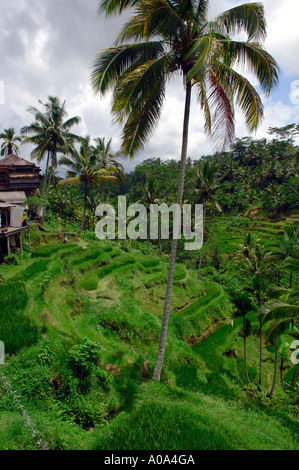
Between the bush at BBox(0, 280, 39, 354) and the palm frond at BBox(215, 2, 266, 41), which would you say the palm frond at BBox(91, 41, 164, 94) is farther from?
the bush at BBox(0, 280, 39, 354)

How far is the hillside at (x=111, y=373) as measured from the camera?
4879 mm

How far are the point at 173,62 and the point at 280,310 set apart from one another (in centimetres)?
713

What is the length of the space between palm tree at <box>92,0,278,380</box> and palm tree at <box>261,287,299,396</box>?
4.57 m

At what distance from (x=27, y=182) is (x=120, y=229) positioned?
34.2 ft

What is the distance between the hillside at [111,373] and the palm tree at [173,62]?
5733 mm

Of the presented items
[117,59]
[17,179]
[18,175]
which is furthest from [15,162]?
[117,59]

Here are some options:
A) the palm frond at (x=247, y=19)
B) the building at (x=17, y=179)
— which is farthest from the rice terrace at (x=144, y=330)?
the building at (x=17, y=179)

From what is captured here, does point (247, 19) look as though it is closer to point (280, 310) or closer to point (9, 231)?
point (280, 310)

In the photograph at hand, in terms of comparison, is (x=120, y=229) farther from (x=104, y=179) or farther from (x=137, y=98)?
(x=137, y=98)

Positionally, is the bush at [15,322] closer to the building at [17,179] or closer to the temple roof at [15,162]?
the building at [17,179]

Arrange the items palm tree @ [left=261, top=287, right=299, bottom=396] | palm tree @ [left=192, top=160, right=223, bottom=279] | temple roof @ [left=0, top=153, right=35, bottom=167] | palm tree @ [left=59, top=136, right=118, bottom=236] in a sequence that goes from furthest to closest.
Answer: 1. temple roof @ [left=0, top=153, right=35, bottom=167]
2. palm tree @ [left=192, top=160, right=223, bottom=279]
3. palm tree @ [left=59, top=136, right=118, bottom=236]
4. palm tree @ [left=261, top=287, right=299, bottom=396]

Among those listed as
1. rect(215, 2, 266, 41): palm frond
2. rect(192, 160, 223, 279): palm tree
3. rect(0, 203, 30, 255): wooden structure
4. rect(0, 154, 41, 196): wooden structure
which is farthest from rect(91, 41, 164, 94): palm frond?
rect(0, 154, 41, 196): wooden structure

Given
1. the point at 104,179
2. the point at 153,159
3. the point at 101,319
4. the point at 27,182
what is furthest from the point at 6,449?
the point at 153,159

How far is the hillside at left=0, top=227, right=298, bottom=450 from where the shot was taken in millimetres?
Answer: 4879
